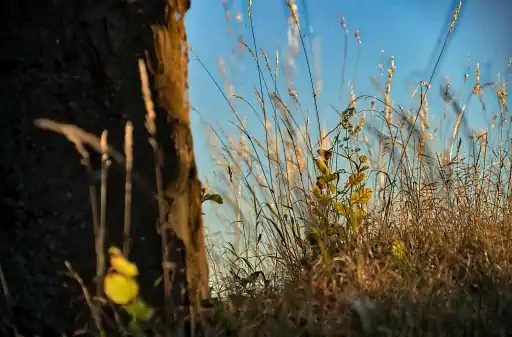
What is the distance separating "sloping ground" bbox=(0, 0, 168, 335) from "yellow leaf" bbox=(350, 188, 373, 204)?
2.95 feet

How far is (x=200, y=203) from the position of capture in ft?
5.21

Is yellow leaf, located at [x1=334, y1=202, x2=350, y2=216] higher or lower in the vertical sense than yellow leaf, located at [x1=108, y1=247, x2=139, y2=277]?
higher

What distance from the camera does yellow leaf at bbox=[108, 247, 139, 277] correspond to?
1.35m

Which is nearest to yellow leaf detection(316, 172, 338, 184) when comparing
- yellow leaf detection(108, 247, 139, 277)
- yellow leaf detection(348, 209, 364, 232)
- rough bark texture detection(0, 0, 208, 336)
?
yellow leaf detection(348, 209, 364, 232)

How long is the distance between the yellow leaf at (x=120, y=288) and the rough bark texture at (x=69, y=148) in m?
0.08

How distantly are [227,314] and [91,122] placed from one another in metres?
0.62

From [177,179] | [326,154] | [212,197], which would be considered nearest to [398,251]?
[326,154]

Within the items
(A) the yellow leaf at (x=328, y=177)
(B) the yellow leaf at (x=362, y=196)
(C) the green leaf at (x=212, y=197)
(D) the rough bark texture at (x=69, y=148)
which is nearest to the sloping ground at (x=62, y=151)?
(D) the rough bark texture at (x=69, y=148)

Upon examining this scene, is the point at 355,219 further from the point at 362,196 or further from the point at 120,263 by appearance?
the point at 120,263

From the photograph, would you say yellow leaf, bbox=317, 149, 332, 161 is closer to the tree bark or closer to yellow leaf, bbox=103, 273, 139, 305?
the tree bark

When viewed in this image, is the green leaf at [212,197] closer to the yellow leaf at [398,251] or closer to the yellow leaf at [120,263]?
the yellow leaf at [120,263]

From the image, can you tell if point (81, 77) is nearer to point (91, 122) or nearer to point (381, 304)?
point (91, 122)

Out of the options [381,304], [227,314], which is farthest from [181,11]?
[381,304]

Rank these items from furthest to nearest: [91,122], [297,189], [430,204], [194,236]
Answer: [430,204] → [297,189] → [194,236] → [91,122]
